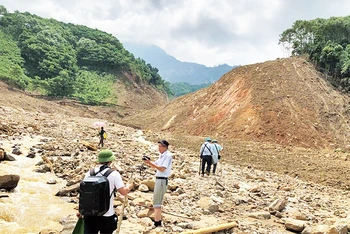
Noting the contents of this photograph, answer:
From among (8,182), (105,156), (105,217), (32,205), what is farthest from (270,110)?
(105,217)

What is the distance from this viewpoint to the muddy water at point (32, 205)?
7.09 metres

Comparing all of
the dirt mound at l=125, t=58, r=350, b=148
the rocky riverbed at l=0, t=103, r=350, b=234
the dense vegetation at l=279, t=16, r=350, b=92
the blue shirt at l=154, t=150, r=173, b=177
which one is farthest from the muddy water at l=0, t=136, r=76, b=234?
the dense vegetation at l=279, t=16, r=350, b=92

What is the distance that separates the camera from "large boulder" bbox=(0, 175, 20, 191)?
880 cm

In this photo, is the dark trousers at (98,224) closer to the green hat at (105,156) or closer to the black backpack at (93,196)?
the black backpack at (93,196)

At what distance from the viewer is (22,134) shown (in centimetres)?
1766

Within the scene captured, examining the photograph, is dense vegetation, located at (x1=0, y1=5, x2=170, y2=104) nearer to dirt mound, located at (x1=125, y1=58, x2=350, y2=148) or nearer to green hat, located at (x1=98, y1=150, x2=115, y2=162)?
dirt mound, located at (x1=125, y1=58, x2=350, y2=148)

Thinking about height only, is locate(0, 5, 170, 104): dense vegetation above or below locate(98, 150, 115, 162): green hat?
above

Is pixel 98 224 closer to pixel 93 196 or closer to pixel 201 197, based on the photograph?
pixel 93 196

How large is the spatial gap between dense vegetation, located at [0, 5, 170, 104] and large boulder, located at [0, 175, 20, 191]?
4387cm

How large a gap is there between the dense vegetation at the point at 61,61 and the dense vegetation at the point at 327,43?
37079 mm

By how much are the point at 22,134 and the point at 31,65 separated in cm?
4965

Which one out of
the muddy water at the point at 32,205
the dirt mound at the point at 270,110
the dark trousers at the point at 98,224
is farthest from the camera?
the dirt mound at the point at 270,110

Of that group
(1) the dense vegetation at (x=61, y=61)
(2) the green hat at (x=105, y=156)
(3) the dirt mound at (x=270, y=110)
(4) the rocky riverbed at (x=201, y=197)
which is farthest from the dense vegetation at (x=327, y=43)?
(2) the green hat at (x=105, y=156)

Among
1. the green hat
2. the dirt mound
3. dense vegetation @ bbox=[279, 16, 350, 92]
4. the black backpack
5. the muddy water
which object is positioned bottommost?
the muddy water
